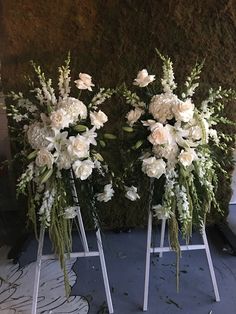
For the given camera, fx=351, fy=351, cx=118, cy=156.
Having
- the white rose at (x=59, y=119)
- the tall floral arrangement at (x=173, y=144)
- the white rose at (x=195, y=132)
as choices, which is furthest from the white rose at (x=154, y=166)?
the white rose at (x=59, y=119)

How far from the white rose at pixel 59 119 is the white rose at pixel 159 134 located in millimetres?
351

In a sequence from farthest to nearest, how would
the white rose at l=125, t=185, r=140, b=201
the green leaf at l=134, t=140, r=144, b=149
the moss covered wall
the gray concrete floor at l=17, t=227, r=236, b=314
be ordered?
the moss covered wall
the gray concrete floor at l=17, t=227, r=236, b=314
the white rose at l=125, t=185, r=140, b=201
the green leaf at l=134, t=140, r=144, b=149

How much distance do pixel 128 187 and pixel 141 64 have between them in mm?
808

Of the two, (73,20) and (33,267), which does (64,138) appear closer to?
(73,20)

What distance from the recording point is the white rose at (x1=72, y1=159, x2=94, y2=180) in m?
1.45

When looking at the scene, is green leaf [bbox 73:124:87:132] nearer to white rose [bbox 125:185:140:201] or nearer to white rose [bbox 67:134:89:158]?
white rose [bbox 67:134:89:158]

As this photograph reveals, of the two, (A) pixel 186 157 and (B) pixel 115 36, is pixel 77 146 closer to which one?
(A) pixel 186 157

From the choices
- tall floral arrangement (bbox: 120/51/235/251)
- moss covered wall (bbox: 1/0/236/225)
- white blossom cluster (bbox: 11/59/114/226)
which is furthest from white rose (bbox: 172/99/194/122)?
moss covered wall (bbox: 1/0/236/225)

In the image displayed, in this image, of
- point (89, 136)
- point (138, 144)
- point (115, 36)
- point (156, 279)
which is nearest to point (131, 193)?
point (138, 144)

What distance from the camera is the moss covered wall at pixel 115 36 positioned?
198 centimetres

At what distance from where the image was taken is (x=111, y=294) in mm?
1934

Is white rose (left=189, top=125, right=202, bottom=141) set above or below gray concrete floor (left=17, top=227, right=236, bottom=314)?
above

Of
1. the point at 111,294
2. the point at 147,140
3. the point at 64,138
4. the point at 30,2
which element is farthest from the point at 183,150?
the point at 30,2

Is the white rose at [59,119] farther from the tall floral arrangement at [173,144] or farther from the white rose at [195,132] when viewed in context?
the white rose at [195,132]
